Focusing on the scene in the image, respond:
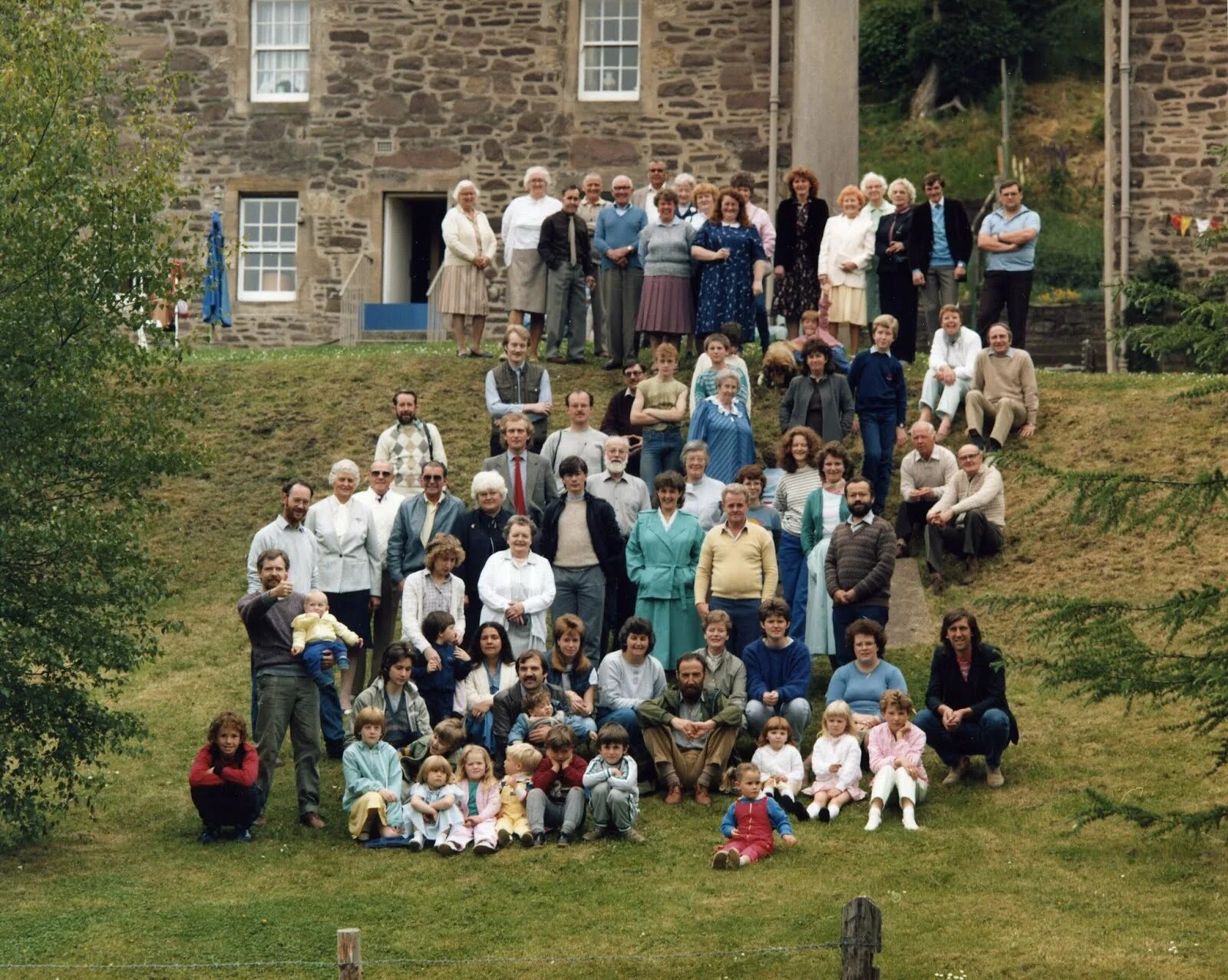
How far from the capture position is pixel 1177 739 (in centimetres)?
1579

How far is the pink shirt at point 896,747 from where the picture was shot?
47.9 ft

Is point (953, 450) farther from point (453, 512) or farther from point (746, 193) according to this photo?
point (453, 512)

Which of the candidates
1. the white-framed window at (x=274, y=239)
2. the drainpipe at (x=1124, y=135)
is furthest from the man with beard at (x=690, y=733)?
the white-framed window at (x=274, y=239)

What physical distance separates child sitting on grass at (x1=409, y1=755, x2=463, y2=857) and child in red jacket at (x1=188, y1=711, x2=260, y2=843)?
112 centimetres

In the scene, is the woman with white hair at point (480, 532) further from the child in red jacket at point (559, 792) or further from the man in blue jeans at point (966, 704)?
the man in blue jeans at point (966, 704)

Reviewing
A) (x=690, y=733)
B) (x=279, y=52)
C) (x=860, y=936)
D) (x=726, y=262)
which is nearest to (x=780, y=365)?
(x=726, y=262)

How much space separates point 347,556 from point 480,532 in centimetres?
103

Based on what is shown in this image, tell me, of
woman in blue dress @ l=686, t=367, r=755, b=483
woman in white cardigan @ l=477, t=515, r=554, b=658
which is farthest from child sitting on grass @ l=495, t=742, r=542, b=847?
woman in blue dress @ l=686, t=367, r=755, b=483

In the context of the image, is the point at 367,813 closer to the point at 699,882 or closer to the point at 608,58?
the point at 699,882

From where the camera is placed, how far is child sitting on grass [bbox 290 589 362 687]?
49.7 feet

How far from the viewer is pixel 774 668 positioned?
15.5m

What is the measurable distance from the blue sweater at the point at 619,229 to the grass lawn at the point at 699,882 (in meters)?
5.53

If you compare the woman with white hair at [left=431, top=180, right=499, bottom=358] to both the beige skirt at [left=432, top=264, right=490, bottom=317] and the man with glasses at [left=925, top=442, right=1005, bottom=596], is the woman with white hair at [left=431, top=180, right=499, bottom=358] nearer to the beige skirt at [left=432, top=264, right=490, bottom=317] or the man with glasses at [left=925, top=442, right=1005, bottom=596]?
the beige skirt at [left=432, top=264, right=490, bottom=317]

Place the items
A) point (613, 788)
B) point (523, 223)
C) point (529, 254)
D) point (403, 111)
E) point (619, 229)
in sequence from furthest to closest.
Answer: point (403, 111), point (523, 223), point (529, 254), point (619, 229), point (613, 788)
